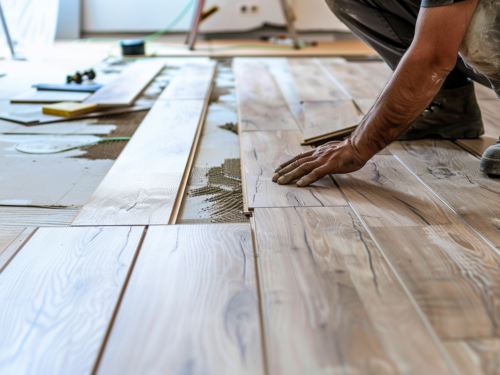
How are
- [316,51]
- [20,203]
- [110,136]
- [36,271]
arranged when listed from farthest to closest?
[316,51] → [110,136] → [20,203] → [36,271]

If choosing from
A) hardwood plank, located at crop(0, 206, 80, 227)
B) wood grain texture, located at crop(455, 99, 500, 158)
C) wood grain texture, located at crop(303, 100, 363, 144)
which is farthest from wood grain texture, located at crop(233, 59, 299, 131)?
hardwood plank, located at crop(0, 206, 80, 227)

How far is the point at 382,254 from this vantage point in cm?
104

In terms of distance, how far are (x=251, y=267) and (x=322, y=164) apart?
53cm

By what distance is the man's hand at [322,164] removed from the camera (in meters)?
1.40

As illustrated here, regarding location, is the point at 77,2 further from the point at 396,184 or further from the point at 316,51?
the point at 396,184

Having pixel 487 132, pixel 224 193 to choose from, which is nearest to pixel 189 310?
pixel 224 193

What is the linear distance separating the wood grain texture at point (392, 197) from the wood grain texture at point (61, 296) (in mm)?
625

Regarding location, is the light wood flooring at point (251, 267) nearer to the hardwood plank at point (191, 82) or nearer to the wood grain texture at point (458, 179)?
the wood grain texture at point (458, 179)

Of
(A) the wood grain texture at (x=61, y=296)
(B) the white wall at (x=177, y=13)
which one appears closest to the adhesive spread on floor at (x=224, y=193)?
(A) the wood grain texture at (x=61, y=296)

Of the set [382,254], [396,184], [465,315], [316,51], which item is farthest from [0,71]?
[465,315]

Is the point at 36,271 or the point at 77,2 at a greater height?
the point at 77,2

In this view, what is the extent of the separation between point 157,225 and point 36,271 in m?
0.31

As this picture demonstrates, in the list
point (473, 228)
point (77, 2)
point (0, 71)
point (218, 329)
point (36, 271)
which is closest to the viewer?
point (218, 329)

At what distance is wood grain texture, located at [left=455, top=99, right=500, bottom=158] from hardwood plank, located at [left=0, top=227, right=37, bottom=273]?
5.03ft
